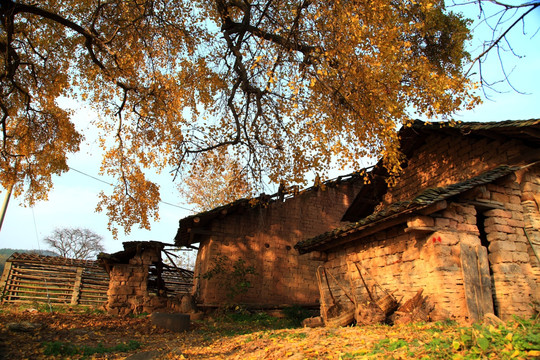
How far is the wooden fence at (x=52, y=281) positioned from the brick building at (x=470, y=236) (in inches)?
564

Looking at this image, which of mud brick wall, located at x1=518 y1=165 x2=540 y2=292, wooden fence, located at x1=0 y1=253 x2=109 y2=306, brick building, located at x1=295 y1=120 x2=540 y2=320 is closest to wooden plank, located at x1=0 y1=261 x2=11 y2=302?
wooden fence, located at x1=0 y1=253 x2=109 y2=306

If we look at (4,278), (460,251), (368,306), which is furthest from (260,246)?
(4,278)

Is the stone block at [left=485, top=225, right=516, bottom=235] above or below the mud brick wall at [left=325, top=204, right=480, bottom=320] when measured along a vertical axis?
above

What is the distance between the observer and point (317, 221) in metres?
15.5

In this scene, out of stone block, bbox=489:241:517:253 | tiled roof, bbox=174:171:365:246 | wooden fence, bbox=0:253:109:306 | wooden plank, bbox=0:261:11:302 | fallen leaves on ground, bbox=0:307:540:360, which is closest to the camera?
fallen leaves on ground, bbox=0:307:540:360

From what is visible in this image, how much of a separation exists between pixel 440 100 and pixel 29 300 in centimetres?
1902

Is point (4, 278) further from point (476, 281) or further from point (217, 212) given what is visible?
point (476, 281)

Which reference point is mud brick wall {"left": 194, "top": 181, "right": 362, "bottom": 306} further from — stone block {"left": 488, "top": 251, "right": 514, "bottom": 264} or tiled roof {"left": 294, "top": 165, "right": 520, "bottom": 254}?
stone block {"left": 488, "top": 251, "right": 514, "bottom": 264}

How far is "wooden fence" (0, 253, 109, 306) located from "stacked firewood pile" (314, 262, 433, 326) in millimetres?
13652

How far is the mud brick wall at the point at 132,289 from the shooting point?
1346cm

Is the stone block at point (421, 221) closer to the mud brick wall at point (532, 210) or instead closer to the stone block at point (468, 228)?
the stone block at point (468, 228)

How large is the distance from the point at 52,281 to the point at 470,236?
1862 centimetres

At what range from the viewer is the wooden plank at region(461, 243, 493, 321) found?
611 centimetres

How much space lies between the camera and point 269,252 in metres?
14.2
